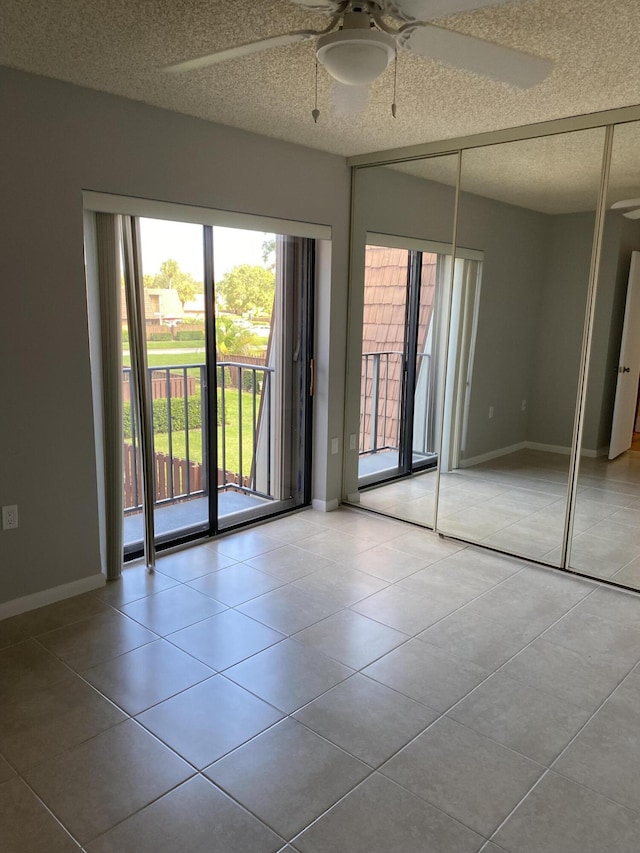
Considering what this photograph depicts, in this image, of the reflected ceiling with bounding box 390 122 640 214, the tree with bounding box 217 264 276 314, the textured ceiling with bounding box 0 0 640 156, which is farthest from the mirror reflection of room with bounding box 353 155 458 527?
the tree with bounding box 217 264 276 314

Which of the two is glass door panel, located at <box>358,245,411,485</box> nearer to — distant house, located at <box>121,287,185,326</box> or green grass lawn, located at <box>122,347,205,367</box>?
green grass lawn, located at <box>122,347,205,367</box>

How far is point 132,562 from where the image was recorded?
135 inches

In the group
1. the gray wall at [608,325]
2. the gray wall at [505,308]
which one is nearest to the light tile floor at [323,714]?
the gray wall at [608,325]

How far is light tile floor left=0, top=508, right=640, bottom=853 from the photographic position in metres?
1.75

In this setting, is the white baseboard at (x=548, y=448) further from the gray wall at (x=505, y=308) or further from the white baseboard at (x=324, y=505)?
the white baseboard at (x=324, y=505)

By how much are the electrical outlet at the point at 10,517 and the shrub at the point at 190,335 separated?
4.15 ft

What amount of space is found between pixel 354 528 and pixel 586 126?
2610 mm

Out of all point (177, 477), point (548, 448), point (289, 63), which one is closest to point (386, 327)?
point (548, 448)

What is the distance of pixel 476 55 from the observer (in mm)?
1713

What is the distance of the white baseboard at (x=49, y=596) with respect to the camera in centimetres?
282

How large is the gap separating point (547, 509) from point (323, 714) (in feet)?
6.48

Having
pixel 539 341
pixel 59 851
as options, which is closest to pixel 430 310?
pixel 539 341

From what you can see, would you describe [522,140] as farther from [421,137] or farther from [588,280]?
[588,280]

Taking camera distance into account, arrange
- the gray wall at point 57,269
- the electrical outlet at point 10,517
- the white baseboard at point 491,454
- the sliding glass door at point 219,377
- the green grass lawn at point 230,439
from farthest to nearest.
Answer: the green grass lawn at point 230,439, the white baseboard at point 491,454, the sliding glass door at point 219,377, the electrical outlet at point 10,517, the gray wall at point 57,269
